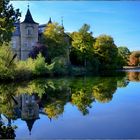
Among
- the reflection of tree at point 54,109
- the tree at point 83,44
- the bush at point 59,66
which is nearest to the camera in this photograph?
the reflection of tree at point 54,109

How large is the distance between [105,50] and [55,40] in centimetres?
1134

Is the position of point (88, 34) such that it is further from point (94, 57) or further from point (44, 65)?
point (44, 65)

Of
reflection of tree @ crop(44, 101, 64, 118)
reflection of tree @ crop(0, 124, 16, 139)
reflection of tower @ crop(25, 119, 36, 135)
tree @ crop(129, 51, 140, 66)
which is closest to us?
reflection of tree @ crop(0, 124, 16, 139)

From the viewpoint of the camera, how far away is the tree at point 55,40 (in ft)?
105

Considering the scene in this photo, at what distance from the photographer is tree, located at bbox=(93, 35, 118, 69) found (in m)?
40.8

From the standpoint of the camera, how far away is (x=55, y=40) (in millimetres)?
32062

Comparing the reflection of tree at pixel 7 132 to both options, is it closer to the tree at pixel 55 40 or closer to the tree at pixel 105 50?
the tree at pixel 55 40

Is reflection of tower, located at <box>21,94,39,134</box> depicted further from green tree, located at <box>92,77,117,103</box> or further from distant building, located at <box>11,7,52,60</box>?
distant building, located at <box>11,7,52,60</box>

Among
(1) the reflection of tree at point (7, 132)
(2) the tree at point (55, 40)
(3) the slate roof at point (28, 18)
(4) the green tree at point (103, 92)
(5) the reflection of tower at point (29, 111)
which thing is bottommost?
(1) the reflection of tree at point (7, 132)

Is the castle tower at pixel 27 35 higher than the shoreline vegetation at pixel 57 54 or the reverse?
higher

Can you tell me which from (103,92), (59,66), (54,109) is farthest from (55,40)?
(54,109)

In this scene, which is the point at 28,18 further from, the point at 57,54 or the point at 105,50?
the point at 105,50

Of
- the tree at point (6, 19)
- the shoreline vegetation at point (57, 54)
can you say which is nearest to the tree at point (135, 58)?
the shoreline vegetation at point (57, 54)

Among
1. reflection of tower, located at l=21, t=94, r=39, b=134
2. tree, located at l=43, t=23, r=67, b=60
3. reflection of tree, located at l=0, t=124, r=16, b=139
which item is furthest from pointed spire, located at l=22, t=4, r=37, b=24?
reflection of tree, located at l=0, t=124, r=16, b=139
